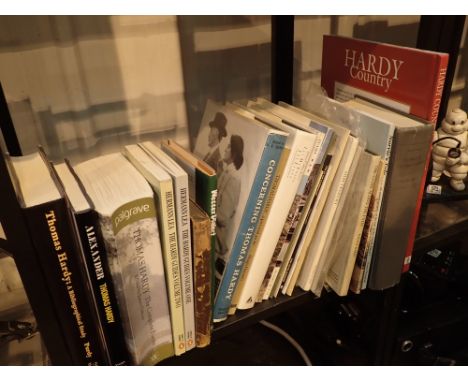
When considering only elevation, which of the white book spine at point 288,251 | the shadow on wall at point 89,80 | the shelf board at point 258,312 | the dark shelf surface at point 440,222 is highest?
the shadow on wall at point 89,80

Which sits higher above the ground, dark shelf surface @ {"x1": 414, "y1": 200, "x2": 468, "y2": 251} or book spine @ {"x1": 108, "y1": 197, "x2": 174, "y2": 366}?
book spine @ {"x1": 108, "y1": 197, "x2": 174, "y2": 366}

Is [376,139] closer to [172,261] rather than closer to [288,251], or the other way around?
[288,251]

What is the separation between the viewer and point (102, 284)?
20.7 inches

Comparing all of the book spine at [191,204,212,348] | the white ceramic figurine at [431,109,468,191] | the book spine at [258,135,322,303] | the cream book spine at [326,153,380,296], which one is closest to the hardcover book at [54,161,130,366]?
the book spine at [191,204,212,348]

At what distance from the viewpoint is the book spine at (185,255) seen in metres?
0.52

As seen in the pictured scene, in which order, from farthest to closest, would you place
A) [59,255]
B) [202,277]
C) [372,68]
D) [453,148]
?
[453,148] → [372,68] → [202,277] → [59,255]

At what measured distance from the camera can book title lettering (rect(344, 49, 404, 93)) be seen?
0.65 m

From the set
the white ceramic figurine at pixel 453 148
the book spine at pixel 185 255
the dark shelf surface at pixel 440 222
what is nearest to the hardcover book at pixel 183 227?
the book spine at pixel 185 255

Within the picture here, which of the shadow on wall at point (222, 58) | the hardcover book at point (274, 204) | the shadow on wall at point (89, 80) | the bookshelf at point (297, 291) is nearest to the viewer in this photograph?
the bookshelf at point (297, 291)

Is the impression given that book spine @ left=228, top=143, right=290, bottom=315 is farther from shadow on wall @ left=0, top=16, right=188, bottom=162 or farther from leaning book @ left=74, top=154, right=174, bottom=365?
shadow on wall @ left=0, top=16, right=188, bottom=162

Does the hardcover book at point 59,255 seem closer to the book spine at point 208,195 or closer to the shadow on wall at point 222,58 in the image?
the book spine at point 208,195

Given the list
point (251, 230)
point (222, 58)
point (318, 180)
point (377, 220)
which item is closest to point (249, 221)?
point (251, 230)

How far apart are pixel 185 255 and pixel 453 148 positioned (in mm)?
578

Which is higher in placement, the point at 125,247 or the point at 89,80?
the point at 89,80
